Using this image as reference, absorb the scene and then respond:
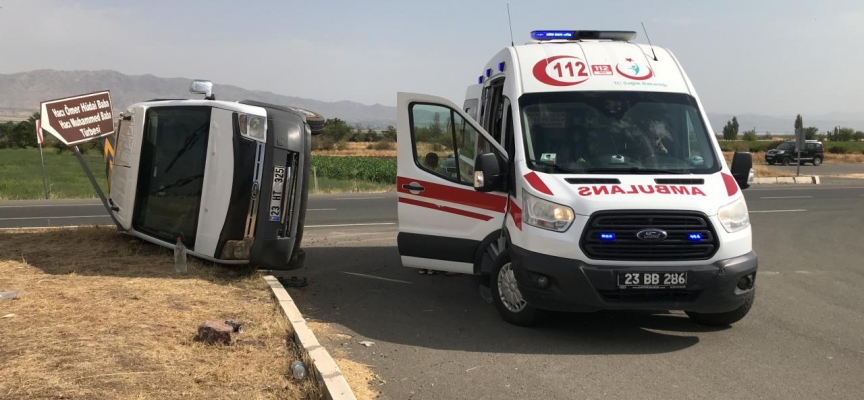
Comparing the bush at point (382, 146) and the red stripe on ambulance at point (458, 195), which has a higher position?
the red stripe on ambulance at point (458, 195)

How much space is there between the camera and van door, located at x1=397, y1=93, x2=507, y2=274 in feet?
24.8

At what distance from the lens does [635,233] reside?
19.5 ft

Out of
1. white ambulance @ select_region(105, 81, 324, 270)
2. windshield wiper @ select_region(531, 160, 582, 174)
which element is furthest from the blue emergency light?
white ambulance @ select_region(105, 81, 324, 270)

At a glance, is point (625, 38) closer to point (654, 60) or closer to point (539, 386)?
point (654, 60)

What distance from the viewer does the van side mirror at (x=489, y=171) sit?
6.69 m

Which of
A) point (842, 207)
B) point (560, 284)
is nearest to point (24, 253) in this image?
point (560, 284)

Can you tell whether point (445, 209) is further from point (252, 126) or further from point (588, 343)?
point (252, 126)

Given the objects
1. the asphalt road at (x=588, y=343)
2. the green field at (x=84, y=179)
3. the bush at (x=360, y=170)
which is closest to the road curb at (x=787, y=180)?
the green field at (x=84, y=179)

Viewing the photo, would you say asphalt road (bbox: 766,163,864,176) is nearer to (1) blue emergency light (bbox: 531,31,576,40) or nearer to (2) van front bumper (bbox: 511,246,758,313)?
(1) blue emergency light (bbox: 531,31,576,40)

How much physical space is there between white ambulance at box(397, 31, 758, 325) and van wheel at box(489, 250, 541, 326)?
0.04 ft

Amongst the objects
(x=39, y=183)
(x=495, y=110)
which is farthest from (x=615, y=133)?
(x=39, y=183)

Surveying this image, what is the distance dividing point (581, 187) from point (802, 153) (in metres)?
49.5

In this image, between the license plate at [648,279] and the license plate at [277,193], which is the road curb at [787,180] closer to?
the license plate at [277,193]

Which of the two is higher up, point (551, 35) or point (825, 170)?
point (551, 35)
